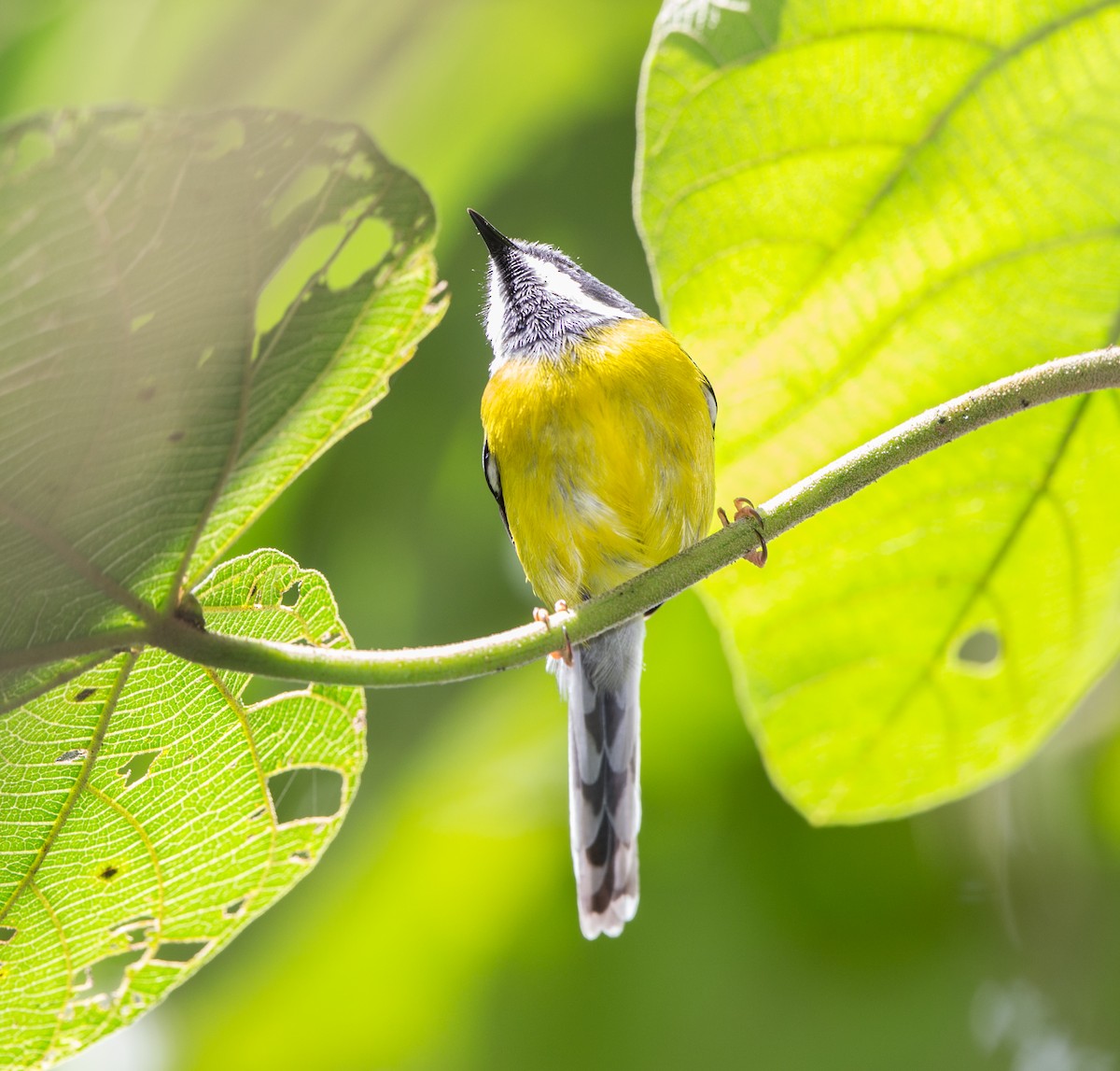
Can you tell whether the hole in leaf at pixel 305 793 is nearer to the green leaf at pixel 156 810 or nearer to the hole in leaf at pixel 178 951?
the green leaf at pixel 156 810

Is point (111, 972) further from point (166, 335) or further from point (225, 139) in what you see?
point (225, 139)

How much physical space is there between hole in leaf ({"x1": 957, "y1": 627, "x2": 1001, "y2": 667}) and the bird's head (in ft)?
2.50

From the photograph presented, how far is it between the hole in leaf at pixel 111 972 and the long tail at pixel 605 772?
0.78 m

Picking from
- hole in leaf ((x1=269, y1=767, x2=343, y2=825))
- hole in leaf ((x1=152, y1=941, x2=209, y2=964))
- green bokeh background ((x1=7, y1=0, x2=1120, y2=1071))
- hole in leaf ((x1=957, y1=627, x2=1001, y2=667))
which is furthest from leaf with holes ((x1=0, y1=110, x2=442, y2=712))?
hole in leaf ((x1=957, y1=627, x2=1001, y2=667))

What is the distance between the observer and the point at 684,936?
2.40m

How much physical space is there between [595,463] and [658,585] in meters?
0.91

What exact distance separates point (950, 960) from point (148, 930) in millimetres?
1676

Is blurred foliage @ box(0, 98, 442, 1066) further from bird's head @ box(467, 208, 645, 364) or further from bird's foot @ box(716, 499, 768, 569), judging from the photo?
bird's head @ box(467, 208, 645, 364)

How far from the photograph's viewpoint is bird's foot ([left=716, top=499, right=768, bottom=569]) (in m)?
1.06

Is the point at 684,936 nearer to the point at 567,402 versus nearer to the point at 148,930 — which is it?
the point at 567,402

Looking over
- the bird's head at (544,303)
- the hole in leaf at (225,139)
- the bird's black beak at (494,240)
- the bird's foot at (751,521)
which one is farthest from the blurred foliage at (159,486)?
the bird's head at (544,303)

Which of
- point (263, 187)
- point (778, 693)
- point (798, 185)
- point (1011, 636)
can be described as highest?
point (263, 187)

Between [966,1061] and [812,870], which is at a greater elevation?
[812,870]

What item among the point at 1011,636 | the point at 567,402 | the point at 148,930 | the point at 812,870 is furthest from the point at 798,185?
the point at 812,870
